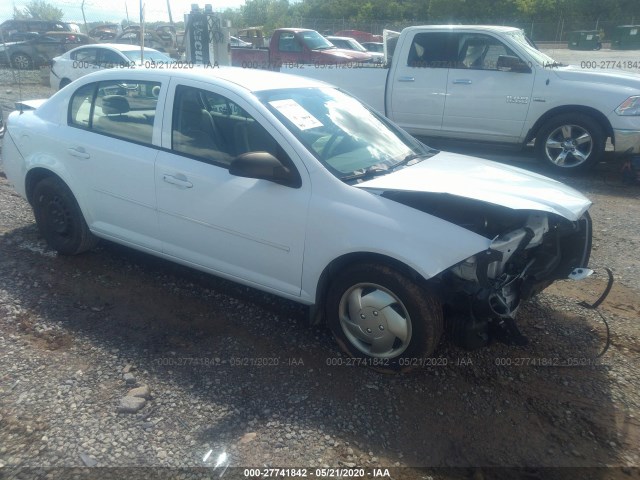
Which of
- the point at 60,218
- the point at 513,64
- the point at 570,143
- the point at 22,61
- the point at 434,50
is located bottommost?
the point at 22,61

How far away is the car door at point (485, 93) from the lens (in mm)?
8047

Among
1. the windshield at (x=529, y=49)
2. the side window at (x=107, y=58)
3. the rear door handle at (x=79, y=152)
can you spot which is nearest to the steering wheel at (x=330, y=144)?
the rear door handle at (x=79, y=152)

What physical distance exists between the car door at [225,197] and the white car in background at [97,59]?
29.4 ft

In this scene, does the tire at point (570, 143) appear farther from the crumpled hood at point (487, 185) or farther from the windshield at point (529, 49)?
the crumpled hood at point (487, 185)

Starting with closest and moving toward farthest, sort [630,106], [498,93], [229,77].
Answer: [229,77]
[630,106]
[498,93]

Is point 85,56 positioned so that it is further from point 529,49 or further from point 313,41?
point 529,49

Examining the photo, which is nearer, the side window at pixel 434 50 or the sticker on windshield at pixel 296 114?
the sticker on windshield at pixel 296 114

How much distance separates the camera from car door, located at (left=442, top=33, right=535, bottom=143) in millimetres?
8047

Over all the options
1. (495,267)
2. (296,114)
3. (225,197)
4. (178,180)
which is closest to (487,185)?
(495,267)

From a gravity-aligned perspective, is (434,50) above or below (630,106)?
above

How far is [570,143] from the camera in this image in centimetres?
785

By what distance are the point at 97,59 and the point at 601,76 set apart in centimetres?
1089

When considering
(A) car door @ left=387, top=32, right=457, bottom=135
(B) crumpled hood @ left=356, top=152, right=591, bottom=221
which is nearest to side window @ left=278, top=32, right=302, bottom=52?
(A) car door @ left=387, top=32, right=457, bottom=135

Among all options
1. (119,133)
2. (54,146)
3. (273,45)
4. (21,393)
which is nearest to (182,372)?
(21,393)
